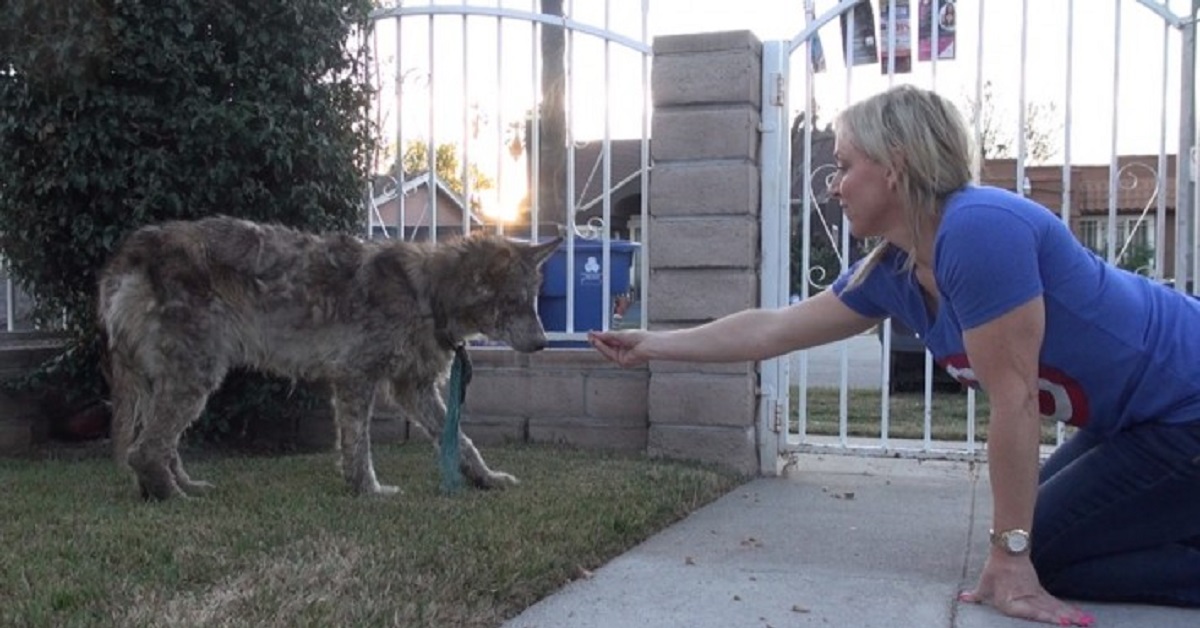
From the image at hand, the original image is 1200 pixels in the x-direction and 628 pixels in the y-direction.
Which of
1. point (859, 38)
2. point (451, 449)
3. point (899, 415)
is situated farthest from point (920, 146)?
point (899, 415)

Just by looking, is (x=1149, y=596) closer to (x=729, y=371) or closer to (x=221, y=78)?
(x=729, y=371)

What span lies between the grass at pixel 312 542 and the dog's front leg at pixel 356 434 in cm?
11

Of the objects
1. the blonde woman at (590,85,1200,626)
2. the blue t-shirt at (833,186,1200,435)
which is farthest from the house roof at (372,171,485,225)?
the blue t-shirt at (833,186,1200,435)

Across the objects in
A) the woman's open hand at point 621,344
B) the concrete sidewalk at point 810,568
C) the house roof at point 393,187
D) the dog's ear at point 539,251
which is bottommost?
the concrete sidewalk at point 810,568

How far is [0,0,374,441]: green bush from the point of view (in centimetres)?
590

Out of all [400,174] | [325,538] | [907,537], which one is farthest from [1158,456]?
[400,174]

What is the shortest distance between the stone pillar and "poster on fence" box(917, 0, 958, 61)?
0.90m

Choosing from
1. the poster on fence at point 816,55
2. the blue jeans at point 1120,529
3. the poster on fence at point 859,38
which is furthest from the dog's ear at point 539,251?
the blue jeans at point 1120,529

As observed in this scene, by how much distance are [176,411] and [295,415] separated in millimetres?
1682

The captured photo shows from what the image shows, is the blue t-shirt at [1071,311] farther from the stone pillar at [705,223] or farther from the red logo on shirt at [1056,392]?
the stone pillar at [705,223]

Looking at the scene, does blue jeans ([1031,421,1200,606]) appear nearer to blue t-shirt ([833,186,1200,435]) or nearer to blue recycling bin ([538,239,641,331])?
blue t-shirt ([833,186,1200,435])

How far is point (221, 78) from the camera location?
6.14m

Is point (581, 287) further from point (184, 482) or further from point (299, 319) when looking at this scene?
point (184, 482)

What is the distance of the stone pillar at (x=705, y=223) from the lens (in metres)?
6.24
